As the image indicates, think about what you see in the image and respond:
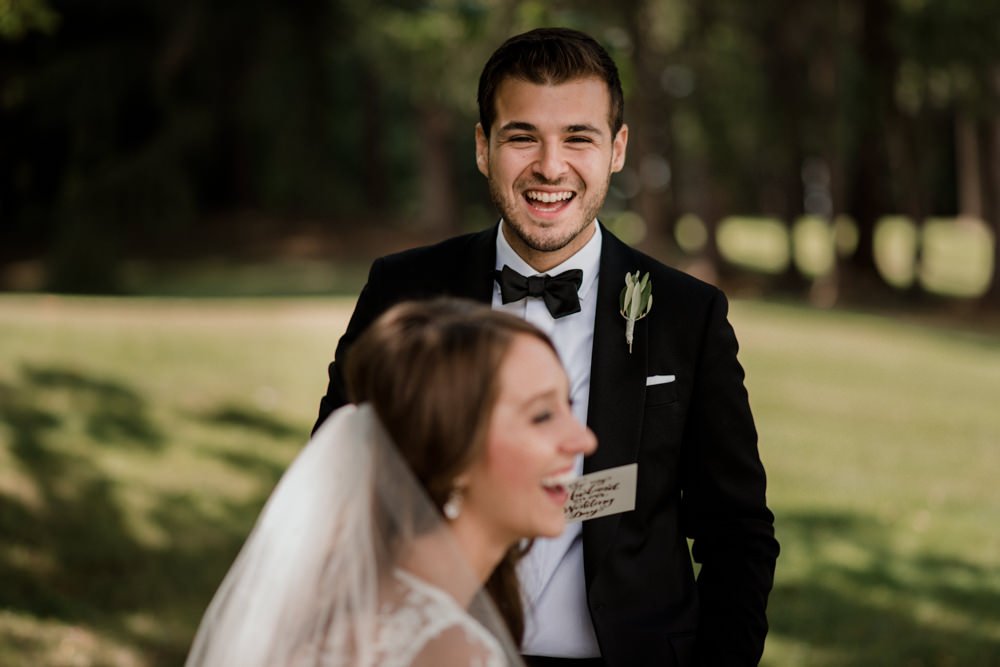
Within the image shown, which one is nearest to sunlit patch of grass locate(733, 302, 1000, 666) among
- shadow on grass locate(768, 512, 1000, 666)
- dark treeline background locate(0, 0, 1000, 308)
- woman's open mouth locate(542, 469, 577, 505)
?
shadow on grass locate(768, 512, 1000, 666)

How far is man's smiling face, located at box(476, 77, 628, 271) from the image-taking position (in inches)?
105

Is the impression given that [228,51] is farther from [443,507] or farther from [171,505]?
[443,507]

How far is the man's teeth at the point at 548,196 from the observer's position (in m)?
2.69

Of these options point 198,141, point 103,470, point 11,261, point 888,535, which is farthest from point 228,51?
point 888,535

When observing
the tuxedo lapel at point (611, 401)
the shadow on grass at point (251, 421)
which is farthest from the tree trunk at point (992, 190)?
the tuxedo lapel at point (611, 401)

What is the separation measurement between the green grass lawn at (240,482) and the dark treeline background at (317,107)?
630 cm

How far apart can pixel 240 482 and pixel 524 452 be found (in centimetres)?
694

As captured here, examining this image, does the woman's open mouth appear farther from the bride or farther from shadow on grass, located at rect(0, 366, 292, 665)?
shadow on grass, located at rect(0, 366, 292, 665)

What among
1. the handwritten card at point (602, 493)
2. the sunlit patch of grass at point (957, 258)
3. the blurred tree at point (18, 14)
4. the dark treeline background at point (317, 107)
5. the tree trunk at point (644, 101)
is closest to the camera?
the handwritten card at point (602, 493)

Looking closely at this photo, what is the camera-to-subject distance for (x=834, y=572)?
7.67m

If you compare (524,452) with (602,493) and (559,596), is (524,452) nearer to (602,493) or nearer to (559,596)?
(602,493)

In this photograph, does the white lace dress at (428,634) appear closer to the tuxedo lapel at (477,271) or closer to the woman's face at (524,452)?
the woman's face at (524,452)

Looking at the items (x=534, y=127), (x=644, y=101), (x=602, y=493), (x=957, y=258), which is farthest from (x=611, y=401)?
(x=957, y=258)

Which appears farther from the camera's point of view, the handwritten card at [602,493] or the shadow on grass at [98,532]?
the shadow on grass at [98,532]
